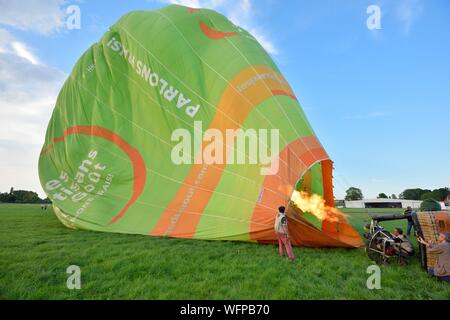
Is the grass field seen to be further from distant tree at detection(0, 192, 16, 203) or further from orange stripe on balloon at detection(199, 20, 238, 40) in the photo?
distant tree at detection(0, 192, 16, 203)

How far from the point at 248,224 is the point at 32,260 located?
4107mm

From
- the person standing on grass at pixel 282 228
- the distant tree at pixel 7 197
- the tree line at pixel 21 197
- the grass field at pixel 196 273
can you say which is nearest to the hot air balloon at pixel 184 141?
the person standing on grass at pixel 282 228

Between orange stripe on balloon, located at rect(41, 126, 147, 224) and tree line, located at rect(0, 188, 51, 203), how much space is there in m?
83.8

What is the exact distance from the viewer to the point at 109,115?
980 centimetres

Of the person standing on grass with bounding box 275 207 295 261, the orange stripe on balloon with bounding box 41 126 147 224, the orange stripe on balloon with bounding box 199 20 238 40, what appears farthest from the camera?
the orange stripe on balloon with bounding box 199 20 238 40

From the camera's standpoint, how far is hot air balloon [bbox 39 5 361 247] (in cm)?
705

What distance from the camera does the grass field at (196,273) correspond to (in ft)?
13.5

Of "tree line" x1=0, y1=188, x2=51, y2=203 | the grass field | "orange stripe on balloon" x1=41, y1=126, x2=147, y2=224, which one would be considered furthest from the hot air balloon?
"tree line" x1=0, y1=188, x2=51, y2=203

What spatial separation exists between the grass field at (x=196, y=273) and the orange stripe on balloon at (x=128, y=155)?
5.90ft

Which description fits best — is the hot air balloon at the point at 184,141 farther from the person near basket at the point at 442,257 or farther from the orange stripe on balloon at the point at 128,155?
the person near basket at the point at 442,257

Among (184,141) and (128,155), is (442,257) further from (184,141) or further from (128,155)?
(128,155)

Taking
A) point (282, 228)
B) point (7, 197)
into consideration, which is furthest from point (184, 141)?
point (7, 197)
